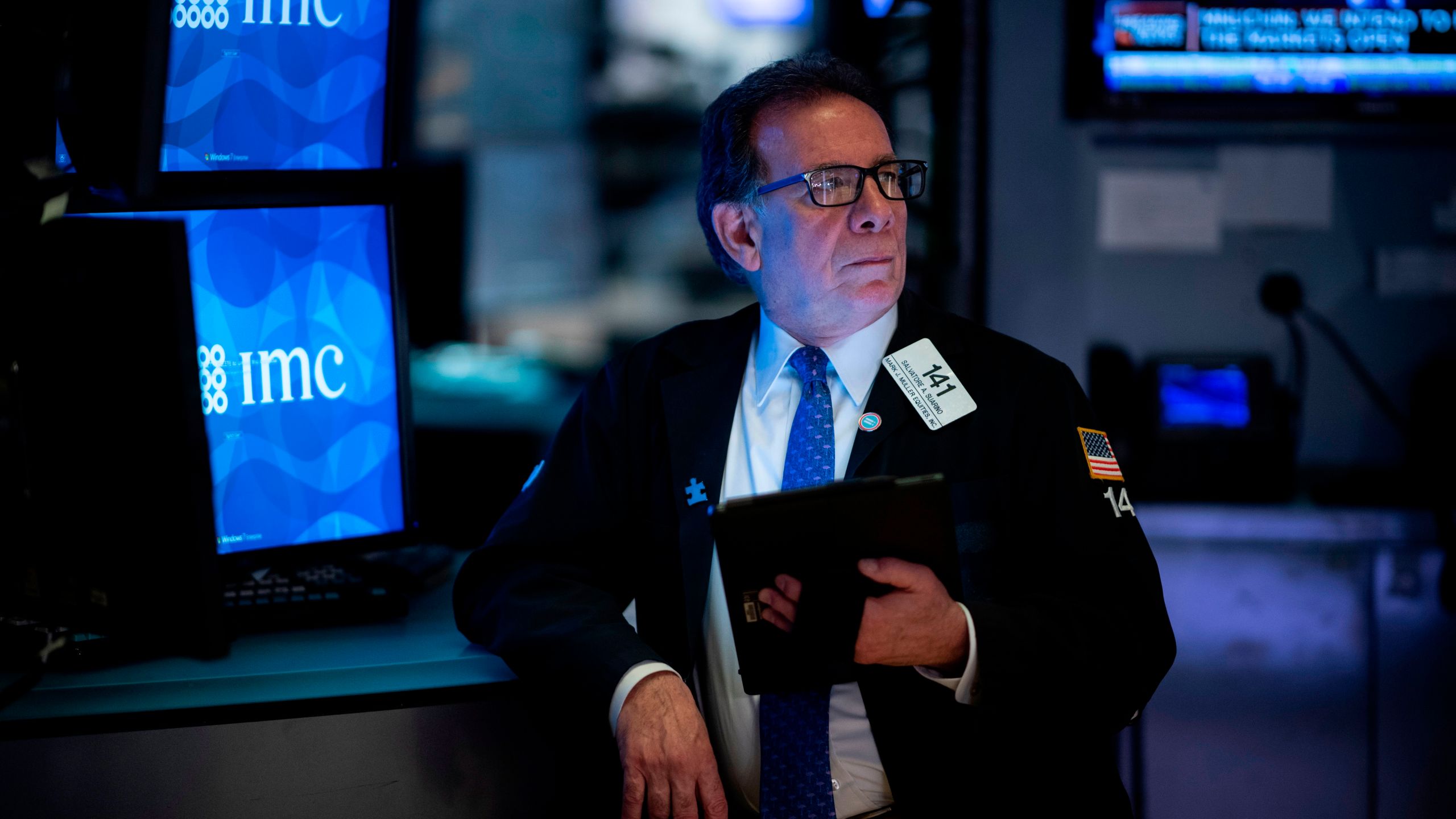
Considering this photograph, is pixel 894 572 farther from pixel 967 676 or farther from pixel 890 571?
pixel 967 676

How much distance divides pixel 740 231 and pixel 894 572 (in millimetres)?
634

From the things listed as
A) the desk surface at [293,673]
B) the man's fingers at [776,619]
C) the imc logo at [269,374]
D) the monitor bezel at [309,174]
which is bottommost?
the desk surface at [293,673]

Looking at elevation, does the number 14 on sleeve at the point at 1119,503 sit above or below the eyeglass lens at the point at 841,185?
below

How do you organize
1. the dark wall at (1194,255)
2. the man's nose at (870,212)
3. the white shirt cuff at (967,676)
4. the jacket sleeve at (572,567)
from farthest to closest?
1. the dark wall at (1194,255)
2. the man's nose at (870,212)
3. the jacket sleeve at (572,567)
4. the white shirt cuff at (967,676)

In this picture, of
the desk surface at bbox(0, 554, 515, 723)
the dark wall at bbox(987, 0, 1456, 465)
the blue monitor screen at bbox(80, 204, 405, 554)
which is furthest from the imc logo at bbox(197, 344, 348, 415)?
the dark wall at bbox(987, 0, 1456, 465)

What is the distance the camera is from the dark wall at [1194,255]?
7.24 feet

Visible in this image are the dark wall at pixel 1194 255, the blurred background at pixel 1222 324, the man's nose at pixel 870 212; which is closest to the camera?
the man's nose at pixel 870 212

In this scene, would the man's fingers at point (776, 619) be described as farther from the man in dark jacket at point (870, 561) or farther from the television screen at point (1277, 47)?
the television screen at point (1277, 47)

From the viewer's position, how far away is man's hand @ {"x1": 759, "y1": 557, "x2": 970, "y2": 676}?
3.43 ft

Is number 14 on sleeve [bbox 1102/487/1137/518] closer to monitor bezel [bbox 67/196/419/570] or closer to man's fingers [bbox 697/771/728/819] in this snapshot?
man's fingers [bbox 697/771/728/819]

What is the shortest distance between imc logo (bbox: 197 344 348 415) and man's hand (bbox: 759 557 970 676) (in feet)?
2.60

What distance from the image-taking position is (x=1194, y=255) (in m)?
2.32

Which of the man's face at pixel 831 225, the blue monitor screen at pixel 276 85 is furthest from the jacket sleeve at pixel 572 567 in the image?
the blue monitor screen at pixel 276 85

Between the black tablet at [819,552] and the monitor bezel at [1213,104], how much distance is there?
4.80 ft
